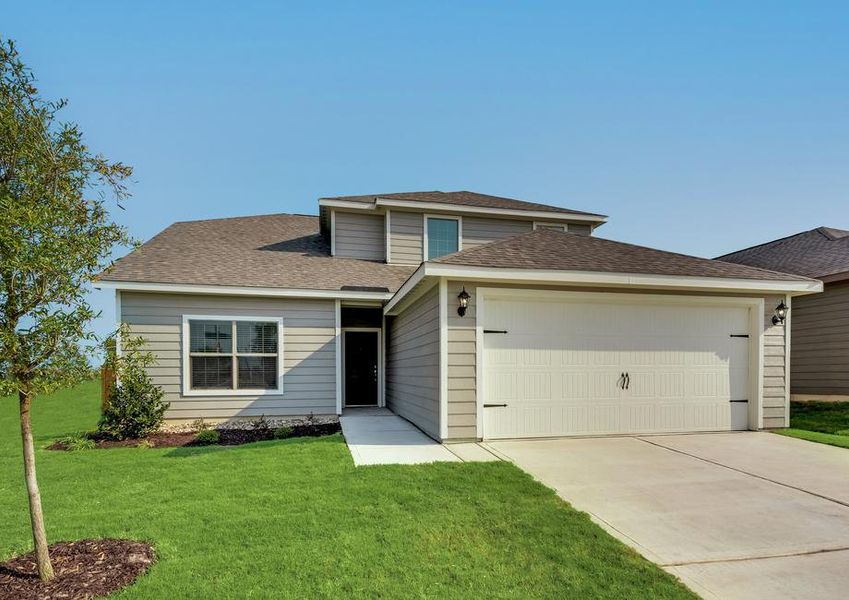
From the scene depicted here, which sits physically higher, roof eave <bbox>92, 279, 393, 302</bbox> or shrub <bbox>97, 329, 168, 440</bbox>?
roof eave <bbox>92, 279, 393, 302</bbox>

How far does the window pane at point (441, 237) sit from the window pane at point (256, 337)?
4.75m

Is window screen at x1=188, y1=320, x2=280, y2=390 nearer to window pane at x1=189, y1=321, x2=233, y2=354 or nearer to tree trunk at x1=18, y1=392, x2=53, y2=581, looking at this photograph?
window pane at x1=189, y1=321, x2=233, y2=354

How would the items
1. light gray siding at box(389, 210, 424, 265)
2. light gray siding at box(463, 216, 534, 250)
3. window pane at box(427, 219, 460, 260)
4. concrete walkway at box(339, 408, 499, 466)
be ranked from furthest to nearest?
1. light gray siding at box(463, 216, 534, 250)
2. window pane at box(427, 219, 460, 260)
3. light gray siding at box(389, 210, 424, 265)
4. concrete walkway at box(339, 408, 499, 466)

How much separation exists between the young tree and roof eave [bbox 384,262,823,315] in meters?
4.12

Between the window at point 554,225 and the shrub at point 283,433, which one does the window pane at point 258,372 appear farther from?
the window at point 554,225

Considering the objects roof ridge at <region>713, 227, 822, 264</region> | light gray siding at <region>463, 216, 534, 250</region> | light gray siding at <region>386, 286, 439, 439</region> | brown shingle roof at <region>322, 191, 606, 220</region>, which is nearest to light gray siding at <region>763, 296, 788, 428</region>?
light gray siding at <region>386, 286, 439, 439</region>

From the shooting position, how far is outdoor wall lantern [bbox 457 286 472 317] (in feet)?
21.7

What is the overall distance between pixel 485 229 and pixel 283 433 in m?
7.61

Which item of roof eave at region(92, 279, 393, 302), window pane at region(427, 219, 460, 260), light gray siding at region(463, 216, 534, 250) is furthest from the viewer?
light gray siding at region(463, 216, 534, 250)

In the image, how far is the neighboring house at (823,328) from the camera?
33.2ft

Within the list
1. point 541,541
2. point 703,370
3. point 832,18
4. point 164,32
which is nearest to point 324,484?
point 541,541

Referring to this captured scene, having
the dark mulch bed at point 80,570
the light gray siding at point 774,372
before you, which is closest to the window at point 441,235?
the light gray siding at point 774,372

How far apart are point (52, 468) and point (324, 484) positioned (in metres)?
4.05

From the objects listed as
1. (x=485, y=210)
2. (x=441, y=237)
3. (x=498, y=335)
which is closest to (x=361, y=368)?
(x=441, y=237)
